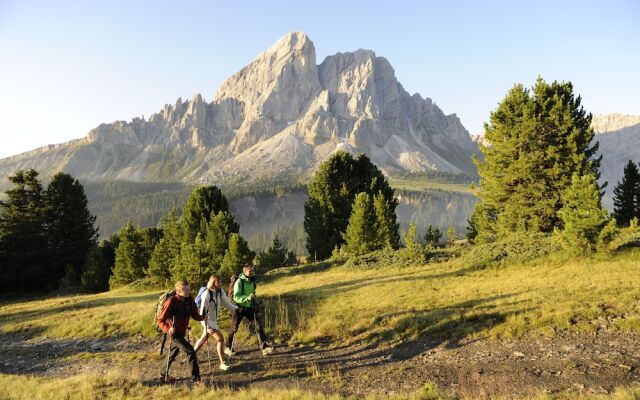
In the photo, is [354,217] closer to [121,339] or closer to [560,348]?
[121,339]

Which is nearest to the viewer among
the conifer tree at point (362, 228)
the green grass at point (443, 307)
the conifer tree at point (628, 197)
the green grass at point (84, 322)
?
the green grass at point (443, 307)

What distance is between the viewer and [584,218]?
745 inches

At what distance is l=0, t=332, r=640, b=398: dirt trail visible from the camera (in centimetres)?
837

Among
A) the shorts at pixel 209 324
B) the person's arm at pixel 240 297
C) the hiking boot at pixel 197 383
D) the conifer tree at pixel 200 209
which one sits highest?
the conifer tree at pixel 200 209

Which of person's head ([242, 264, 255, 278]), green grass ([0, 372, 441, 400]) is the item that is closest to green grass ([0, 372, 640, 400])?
green grass ([0, 372, 441, 400])

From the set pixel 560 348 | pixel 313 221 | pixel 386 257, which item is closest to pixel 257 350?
pixel 560 348

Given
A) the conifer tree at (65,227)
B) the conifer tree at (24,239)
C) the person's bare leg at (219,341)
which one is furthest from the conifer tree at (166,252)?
the person's bare leg at (219,341)

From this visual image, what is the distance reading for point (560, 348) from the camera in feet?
32.7

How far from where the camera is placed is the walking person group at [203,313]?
9516 millimetres

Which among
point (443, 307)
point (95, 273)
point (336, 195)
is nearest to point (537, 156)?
point (443, 307)

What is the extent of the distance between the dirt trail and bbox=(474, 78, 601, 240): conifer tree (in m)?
19.4

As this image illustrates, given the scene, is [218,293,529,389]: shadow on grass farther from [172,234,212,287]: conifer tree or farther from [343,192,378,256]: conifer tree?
[343,192,378,256]: conifer tree

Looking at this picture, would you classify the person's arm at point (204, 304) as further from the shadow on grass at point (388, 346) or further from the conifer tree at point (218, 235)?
the conifer tree at point (218, 235)

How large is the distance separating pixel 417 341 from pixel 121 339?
1268 cm
